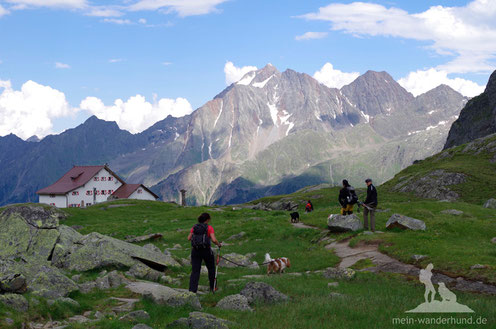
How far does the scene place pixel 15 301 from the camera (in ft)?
50.8

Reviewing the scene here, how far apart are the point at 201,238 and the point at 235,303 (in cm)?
394

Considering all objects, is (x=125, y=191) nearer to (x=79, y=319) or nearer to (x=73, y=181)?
(x=73, y=181)

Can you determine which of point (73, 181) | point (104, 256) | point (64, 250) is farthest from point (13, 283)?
point (73, 181)

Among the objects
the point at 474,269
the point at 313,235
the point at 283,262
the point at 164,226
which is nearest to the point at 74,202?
the point at 164,226

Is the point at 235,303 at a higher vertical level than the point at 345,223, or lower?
lower

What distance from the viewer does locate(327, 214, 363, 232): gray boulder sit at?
35.3 metres

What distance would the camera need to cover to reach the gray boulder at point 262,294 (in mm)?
17516

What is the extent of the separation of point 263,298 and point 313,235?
72.5ft

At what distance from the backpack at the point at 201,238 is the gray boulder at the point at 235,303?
3117 millimetres

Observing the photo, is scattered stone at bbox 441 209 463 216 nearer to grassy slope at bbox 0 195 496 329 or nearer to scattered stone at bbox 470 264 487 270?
grassy slope at bbox 0 195 496 329

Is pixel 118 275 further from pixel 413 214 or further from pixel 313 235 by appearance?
pixel 413 214

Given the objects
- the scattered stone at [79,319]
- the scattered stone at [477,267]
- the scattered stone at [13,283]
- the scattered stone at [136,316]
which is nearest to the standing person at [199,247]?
the scattered stone at [136,316]

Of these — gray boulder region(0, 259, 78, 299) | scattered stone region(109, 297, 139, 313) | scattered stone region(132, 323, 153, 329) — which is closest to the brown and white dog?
scattered stone region(109, 297, 139, 313)

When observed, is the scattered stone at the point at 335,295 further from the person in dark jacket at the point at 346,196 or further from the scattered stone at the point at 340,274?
the person in dark jacket at the point at 346,196
